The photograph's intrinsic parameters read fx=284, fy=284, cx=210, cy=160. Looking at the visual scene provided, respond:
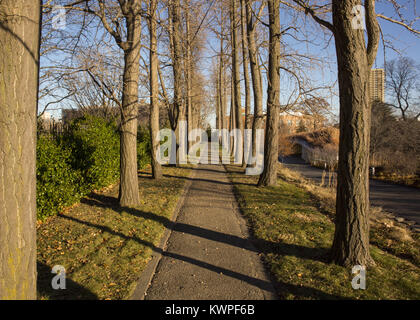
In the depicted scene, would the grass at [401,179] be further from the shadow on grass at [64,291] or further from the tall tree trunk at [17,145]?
the tall tree trunk at [17,145]

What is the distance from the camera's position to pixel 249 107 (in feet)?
54.5

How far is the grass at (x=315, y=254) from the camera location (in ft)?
11.6

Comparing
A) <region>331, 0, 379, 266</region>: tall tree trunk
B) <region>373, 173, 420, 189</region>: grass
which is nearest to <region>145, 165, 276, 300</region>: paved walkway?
<region>331, 0, 379, 266</region>: tall tree trunk

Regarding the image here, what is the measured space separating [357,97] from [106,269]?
14.3 ft

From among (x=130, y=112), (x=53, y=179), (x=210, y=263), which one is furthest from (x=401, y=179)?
(x=53, y=179)

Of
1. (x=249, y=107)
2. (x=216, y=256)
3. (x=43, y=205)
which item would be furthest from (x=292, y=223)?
(x=249, y=107)

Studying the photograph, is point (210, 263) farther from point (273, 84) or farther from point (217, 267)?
point (273, 84)

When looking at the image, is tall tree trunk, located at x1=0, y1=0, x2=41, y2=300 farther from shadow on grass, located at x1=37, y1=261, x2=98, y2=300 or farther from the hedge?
the hedge

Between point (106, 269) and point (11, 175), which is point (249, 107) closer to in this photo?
point (106, 269)

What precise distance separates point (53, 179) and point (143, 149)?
32.2ft

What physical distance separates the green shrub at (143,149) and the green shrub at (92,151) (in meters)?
4.31

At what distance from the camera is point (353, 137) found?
13.4ft

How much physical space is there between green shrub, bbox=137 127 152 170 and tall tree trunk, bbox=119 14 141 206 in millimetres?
7601

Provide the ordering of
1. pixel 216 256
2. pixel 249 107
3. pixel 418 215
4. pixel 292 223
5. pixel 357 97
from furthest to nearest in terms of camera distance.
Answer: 1. pixel 249 107
2. pixel 418 215
3. pixel 292 223
4. pixel 216 256
5. pixel 357 97
